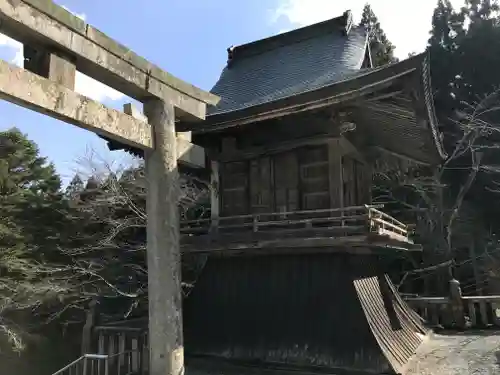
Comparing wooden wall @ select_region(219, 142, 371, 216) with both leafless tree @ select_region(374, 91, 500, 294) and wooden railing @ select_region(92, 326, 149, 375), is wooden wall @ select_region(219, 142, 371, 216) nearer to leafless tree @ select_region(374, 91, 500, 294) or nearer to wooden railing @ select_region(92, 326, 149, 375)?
wooden railing @ select_region(92, 326, 149, 375)

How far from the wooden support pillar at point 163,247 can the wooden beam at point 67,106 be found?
25 centimetres

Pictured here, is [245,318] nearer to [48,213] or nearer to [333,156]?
[333,156]

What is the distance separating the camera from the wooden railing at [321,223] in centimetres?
761

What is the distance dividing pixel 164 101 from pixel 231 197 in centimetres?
468

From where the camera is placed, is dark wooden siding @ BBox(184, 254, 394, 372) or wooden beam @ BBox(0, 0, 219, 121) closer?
wooden beam @ BBox(0, 0, 219, 121)

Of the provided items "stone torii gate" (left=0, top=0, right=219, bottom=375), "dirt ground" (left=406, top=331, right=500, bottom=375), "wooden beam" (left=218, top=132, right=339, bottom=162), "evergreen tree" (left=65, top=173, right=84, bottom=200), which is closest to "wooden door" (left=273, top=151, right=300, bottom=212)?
"wooden beam" (left=218, top=132, right=339, bottom=162)

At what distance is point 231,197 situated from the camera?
33.2 ft

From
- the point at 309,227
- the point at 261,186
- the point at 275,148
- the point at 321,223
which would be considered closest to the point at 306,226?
the point at 309,227

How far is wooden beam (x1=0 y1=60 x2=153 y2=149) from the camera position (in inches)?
154

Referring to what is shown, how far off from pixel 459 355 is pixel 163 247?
298 inches

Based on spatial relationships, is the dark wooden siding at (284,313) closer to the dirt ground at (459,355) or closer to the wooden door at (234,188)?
the wooden door at (234,188)

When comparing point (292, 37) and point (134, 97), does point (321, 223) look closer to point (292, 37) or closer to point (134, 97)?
point (134, 97)

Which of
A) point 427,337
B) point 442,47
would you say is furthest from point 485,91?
point 427,337

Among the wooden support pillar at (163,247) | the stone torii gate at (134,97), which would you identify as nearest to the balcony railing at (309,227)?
the stone torii gate at (134,97)
